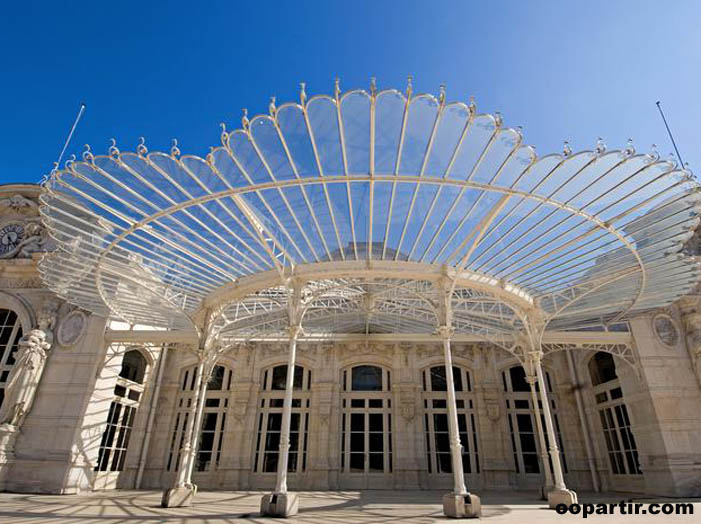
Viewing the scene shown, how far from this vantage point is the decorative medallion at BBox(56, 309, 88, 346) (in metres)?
14.8

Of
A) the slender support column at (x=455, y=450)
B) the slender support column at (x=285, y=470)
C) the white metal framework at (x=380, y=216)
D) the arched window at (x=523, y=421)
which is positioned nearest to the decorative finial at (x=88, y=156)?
the white metal framework at (x=380, y=216)

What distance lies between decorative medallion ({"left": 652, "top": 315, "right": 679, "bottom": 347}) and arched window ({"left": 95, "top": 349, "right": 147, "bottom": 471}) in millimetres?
19987

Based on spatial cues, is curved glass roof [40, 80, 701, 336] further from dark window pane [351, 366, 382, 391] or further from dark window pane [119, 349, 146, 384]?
dark window pane [351, 366, 382, 391]

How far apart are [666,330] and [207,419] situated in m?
18.0

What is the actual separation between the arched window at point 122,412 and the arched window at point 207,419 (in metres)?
1.65

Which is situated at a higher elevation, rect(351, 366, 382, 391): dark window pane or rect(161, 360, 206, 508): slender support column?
rect(351, 366, 382, 391): dark window pane

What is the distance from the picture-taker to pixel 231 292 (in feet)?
36.5

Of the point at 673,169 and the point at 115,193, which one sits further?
the point at 115,193

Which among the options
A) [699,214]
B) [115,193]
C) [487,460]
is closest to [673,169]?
[699,214]

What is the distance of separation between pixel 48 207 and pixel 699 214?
1453 cm

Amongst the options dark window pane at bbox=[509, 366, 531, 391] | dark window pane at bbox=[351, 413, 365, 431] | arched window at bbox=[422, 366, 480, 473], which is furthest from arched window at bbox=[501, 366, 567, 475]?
dark window pane at bbox=[351, 413, 365, 431]

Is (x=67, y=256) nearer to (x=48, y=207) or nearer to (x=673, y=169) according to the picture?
(x=48, y=207)

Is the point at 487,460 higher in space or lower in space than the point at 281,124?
lower

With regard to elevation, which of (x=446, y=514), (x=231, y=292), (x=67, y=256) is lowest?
(x=446, y=514)
